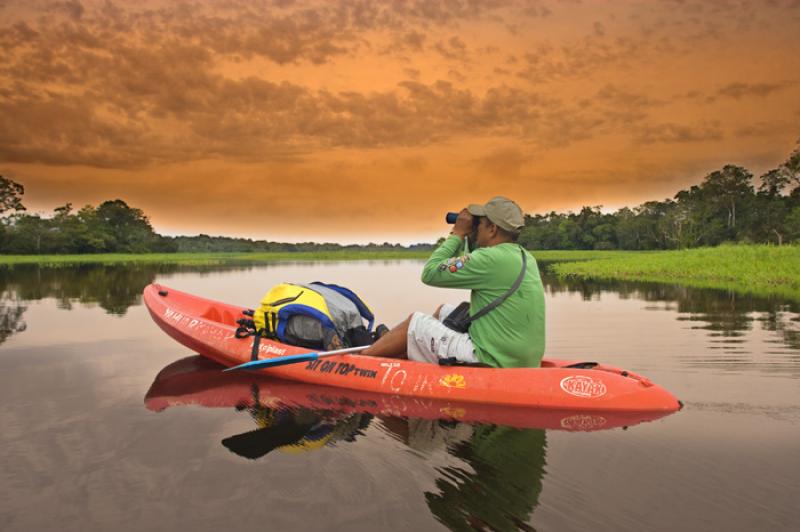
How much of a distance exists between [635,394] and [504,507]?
2142mm

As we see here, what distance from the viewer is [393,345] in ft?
18.9

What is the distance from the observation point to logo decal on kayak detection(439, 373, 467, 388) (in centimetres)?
516

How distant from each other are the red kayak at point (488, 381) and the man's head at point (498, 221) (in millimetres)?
1168

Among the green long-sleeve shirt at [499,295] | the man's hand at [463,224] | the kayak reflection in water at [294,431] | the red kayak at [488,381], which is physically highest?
the man's hand at [463,224]

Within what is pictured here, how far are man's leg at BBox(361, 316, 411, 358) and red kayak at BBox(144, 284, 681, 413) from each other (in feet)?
0.55

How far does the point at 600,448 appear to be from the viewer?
13.4 feet

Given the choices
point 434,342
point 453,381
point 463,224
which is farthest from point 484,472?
point 463,224

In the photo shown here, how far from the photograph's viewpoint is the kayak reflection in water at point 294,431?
13.9ft

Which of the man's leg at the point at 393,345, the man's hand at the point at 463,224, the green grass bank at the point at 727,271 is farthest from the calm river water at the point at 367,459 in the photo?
the green grass bank at the point at 727,271

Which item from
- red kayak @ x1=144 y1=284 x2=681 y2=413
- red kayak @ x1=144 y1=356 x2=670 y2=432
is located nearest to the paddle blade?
red kayak @ x1=144 y1=284 x2=681 y2=413

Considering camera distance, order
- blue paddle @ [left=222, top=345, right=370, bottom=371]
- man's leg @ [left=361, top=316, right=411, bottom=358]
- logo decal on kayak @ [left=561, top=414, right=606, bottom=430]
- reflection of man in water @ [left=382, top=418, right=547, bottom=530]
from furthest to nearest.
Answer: blue paddle @ [left=222, top=345, right=370, bottom=371] < man's leg @ [left=361, top=316, right=411, bottom=358] < logo decal on kayak @ [left=561, top=414, right=606, bottom=430] < reflection of man in water @ [left=382, top=418, right=547, bottom=530]

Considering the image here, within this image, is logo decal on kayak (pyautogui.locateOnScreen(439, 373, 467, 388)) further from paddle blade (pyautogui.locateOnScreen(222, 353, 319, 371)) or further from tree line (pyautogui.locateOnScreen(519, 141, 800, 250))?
tree line (pyautogui.locateOnScreen(519, 141, 800, 250))

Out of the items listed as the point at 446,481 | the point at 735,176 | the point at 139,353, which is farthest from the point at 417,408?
the point at 735,176

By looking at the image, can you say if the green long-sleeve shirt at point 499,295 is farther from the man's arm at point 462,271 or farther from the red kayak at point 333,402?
the red kayak at point 333,402
